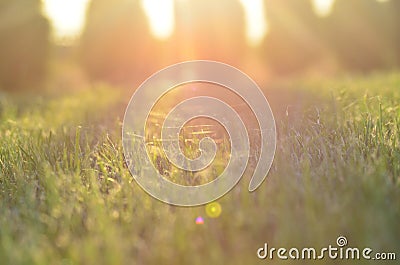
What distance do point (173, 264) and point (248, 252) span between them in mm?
217

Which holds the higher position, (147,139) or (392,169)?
(147,139)

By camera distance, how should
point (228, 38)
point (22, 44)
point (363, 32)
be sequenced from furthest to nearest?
1. point (228, 38)
2. point (363, 32)
3. point (22, 44)

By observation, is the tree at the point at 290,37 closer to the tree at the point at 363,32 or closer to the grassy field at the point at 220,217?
the tree at the point at 363,32

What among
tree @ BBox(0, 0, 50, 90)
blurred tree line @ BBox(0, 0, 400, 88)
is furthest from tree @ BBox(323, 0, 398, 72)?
tree @ BBox(0, 0, 50, 90)

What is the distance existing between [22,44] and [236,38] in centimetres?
1029

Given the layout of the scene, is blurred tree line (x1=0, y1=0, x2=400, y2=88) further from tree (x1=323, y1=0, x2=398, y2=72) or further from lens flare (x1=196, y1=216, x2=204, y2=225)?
lens flare (x1=196, y1=216, x2=204, y2=225)

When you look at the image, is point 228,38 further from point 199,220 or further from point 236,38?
point 199,220

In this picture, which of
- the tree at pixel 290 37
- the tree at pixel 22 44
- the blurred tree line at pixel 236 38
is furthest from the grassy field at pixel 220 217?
the tree at pixel 290 37

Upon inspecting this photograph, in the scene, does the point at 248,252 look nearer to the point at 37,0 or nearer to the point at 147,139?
the point at 147,139

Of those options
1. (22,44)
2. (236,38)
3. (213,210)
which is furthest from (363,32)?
(213,210)

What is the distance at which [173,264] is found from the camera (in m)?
1.48

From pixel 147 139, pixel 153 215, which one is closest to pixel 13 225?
pixel 153 215

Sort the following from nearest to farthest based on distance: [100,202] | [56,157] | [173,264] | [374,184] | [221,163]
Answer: [173,264], [374,184], [100,202], [221,163], [56,157]

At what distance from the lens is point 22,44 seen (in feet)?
49.2
